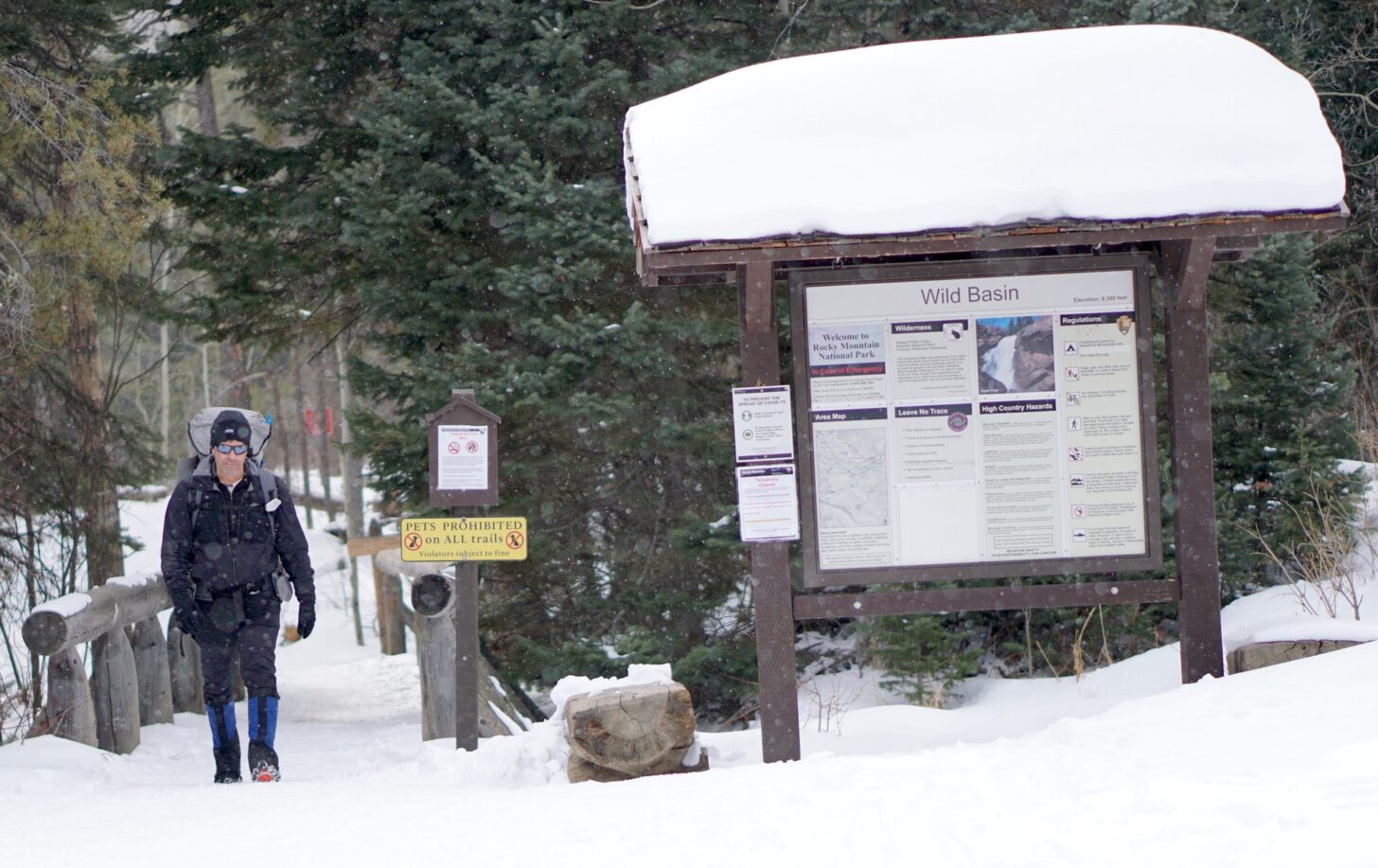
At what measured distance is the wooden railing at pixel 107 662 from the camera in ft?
22.6

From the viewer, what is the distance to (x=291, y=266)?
421 inches

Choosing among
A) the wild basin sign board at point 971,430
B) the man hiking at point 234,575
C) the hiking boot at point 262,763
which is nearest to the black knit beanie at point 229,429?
the man hiking at point 234,575

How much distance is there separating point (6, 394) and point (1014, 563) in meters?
8.60

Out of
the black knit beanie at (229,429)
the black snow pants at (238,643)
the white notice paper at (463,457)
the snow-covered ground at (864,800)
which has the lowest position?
the snow-covered ground at (864,800)

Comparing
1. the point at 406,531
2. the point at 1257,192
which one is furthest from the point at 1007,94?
the point at 406,531

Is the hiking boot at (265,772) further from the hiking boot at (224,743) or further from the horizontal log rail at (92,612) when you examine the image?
the horizontal log rail at (92,612)

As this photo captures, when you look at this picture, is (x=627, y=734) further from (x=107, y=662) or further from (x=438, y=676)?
(x=107, y=662)

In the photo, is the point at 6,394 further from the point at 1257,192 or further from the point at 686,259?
the point at 1257,192

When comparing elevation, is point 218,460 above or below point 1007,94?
below

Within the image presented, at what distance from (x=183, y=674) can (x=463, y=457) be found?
448cm

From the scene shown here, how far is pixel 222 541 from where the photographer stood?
21.3 ft

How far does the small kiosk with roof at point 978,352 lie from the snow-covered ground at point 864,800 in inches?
32.5

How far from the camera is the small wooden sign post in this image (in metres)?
6.58

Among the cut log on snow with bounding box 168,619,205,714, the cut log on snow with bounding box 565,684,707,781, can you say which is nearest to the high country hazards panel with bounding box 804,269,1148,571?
the cut log on snow with bounding box 565,684,707,781
